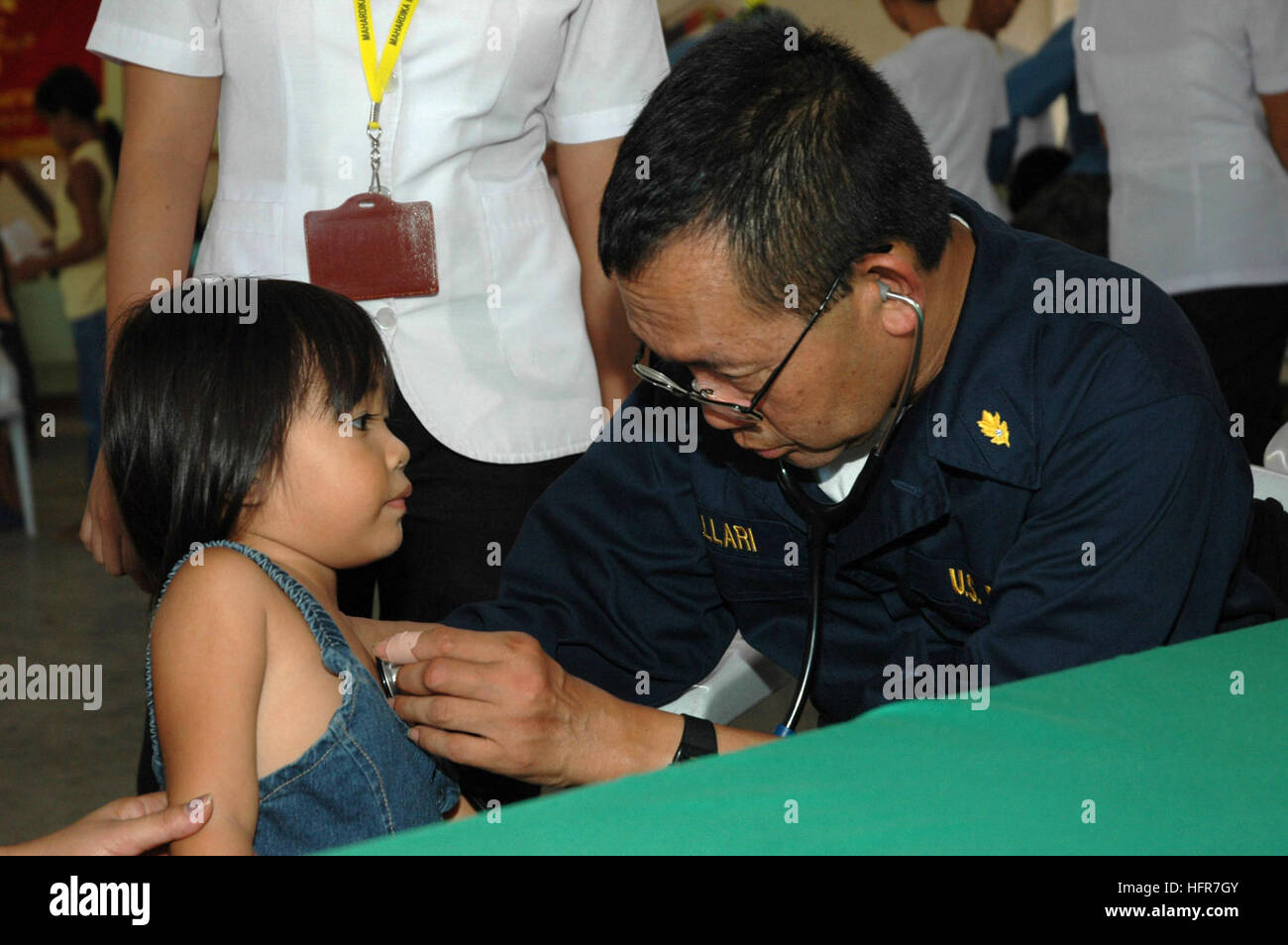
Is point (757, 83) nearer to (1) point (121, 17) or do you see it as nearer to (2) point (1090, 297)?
(2) point (1090, 297)

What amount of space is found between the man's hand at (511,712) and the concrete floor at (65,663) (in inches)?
68.6

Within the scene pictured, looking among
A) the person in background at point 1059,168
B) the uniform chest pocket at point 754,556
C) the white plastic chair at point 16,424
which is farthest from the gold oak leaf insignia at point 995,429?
the white plastic chair at point 16,424

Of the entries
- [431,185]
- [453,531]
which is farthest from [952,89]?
[453,531]

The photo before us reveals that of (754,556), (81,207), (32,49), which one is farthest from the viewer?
(32,49)

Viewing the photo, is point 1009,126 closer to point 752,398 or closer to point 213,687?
point 752,398

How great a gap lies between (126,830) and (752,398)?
0.62 metres

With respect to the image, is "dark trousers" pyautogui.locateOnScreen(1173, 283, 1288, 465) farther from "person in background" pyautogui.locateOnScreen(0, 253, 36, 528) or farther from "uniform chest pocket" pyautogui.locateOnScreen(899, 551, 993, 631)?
"person in background" pyautogui.locateOnScreen(0, 253, 36, 528)

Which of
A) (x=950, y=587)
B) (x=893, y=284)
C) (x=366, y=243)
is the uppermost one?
(x=366, y=243)

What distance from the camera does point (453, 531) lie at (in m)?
1.54

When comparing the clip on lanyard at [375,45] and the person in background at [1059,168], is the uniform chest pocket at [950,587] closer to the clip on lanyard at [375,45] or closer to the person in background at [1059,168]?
the clip on lanyard at [375,45]

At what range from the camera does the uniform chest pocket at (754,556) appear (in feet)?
4.72

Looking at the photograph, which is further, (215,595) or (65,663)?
(65,663)

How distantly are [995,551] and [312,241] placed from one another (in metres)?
0.78

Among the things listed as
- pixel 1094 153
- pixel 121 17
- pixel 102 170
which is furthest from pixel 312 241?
pixel 102 170
